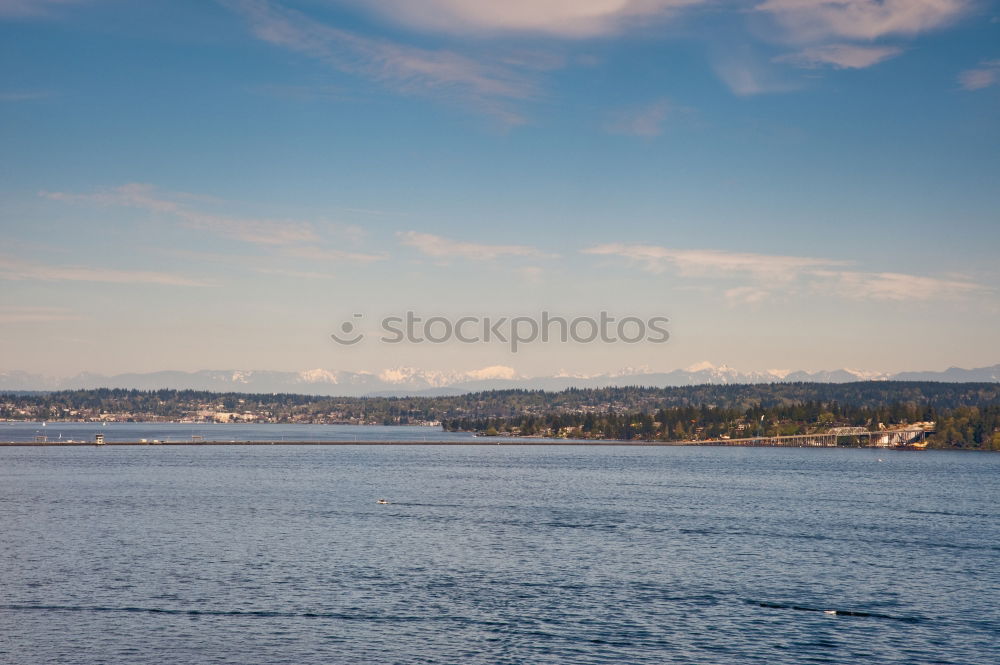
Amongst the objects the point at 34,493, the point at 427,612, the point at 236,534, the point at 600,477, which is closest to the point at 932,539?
the point at 427,612

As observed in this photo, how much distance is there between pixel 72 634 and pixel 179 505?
222 ft

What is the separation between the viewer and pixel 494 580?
220 ft

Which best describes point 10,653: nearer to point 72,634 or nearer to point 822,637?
point 72,634

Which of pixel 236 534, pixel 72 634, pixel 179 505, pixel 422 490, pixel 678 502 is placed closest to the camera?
pixel 72 634

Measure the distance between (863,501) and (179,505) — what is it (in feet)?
289

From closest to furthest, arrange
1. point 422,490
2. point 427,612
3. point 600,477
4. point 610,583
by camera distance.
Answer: point 427,612
point 610,583
point 422,490
point 600,477

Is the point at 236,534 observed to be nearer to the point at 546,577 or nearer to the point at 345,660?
the point at 546,577

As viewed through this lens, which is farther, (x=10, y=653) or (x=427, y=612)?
(x=427, y=612)

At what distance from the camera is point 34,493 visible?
133625 millimetres

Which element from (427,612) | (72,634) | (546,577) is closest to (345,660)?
(427,612)

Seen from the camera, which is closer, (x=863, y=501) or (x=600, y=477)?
(x=863, y=501)

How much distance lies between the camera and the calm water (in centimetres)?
5000

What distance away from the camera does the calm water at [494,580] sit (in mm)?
50000

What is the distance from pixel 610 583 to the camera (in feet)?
217
